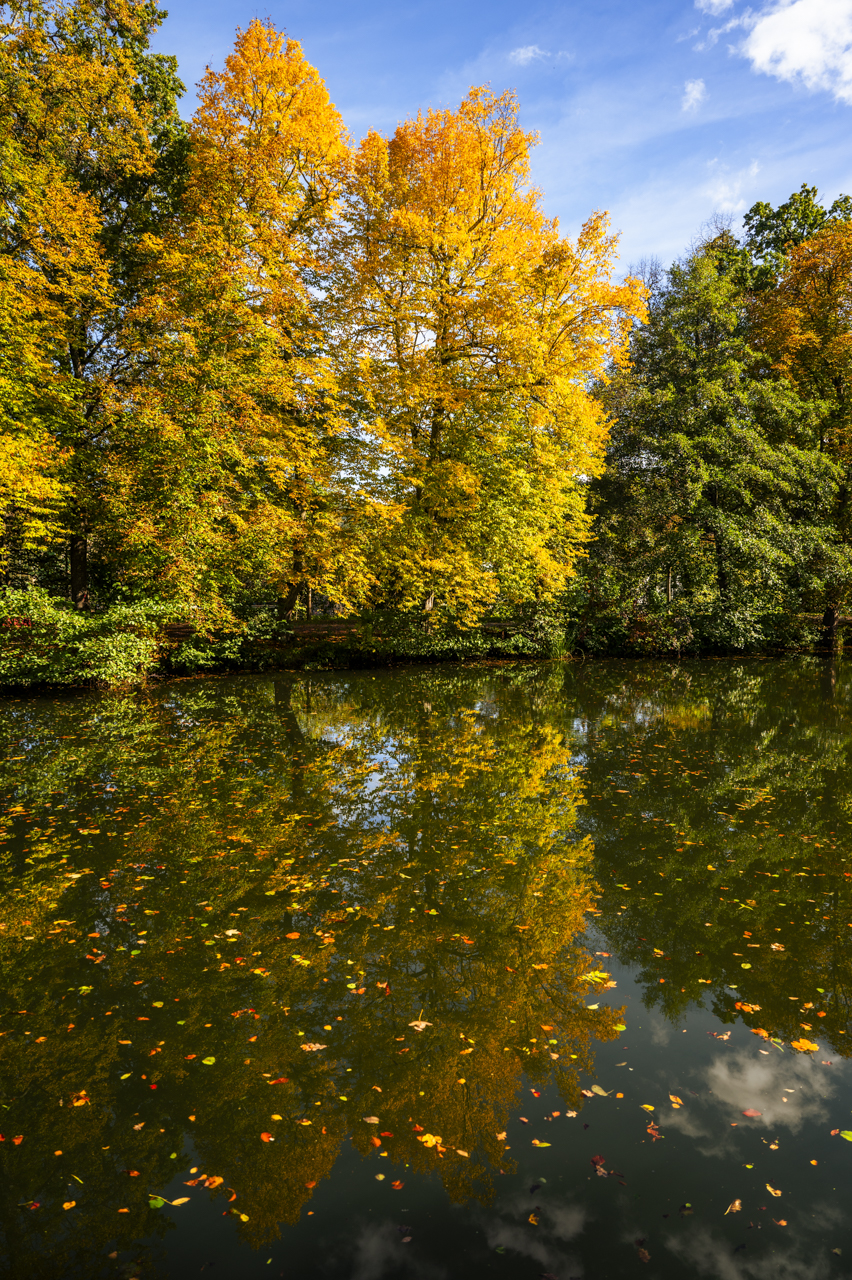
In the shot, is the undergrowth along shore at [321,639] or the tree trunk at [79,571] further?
the tree trunk at [79,571]

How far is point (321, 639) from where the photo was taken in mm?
21750

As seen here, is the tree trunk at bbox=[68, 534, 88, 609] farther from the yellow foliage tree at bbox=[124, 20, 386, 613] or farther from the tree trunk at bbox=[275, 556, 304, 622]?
the tree trunk at bbox=[275, 556, 304, 622]

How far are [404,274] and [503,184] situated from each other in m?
3.49

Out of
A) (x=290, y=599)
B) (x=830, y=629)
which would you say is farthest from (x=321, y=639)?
(x=830, y=629)

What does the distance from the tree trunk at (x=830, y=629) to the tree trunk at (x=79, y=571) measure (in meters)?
25.8

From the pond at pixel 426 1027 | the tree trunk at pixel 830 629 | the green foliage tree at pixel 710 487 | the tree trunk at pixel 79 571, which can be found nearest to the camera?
the pond at pixel 426 1027

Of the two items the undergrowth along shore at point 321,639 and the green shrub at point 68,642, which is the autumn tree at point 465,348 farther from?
the green shrub at point 68,642

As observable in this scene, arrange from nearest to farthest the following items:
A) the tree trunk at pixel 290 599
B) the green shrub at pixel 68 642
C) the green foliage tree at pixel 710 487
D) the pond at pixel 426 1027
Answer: the pond at pixel 426 1027 < the green shrub at pixel 68 642 < the tree trunk at pixel 290 599 < the green foliage tree at pixel 710 487

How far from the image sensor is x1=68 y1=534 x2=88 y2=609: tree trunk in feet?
63.5

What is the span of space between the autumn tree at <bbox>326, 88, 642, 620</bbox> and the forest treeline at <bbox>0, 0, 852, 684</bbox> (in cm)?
9

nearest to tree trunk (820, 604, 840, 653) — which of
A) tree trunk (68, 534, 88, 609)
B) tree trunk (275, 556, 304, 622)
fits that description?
tree trunk (275, 556, 304, 622)

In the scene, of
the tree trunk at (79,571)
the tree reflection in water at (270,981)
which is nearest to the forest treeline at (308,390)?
the tree trunk at (79,571)

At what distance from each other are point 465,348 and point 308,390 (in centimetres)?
483

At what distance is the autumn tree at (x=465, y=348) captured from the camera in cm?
1814
